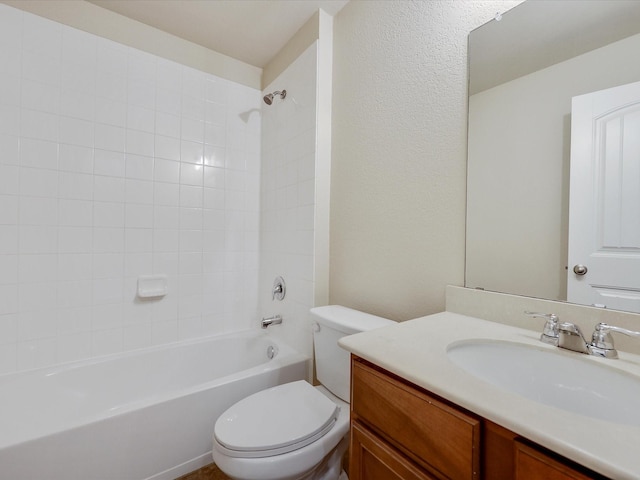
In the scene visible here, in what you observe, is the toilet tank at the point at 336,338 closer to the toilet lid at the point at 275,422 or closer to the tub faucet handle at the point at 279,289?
the toilet lid at the point at 275,422

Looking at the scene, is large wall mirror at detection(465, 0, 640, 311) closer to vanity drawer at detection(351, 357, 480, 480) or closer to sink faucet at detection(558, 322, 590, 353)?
sink faucet at detection(558, 322, 590, 353)

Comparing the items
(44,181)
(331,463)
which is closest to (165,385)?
(331,463)

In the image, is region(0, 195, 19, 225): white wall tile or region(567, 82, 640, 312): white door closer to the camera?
region(567, 82, 640, 312): white door

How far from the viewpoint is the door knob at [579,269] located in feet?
2.71

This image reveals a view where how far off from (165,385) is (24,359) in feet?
2.33

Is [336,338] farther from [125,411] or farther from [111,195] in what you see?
[111,195]

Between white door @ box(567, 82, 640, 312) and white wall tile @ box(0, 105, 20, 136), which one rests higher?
white wall tile @ box(0, 105, 20, 136)

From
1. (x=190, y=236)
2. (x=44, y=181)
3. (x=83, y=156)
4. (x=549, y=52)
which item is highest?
(x=549, y=52)

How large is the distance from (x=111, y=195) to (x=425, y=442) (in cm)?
197

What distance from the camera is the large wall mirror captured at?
76 cm

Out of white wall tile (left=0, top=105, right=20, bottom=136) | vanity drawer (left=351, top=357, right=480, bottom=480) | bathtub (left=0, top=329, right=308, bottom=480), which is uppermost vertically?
white wall tile (left=0, top=105, right=20, bottom=136)

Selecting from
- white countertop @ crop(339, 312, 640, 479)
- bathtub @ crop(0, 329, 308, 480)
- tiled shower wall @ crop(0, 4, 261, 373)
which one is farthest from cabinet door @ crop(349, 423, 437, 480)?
tiled shower wall @ crop(0, 4, 261, 373)

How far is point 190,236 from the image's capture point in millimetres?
2006

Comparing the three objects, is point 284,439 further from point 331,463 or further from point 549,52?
point 549,52
